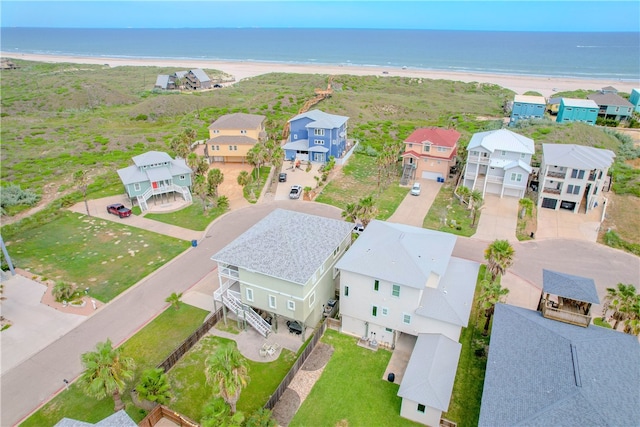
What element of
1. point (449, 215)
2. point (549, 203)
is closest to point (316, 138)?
point (449, 215)

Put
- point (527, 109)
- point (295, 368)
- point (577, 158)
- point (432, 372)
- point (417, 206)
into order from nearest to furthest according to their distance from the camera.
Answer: point (432, 372) < point (295, 368) < point (577, 158) < point (417, 206) < point (527, 109)

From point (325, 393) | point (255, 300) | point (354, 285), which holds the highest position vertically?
point (354, 285)

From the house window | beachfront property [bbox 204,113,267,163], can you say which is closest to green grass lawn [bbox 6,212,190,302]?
beachfront property [bbox 204,113,267,163]

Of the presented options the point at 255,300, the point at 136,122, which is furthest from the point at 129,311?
the point at 136,122

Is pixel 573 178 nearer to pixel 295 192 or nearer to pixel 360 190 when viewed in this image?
pixel 360 190

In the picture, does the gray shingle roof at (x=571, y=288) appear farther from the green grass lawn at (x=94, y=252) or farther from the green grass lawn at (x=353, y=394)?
the green grass lawn at (x=94, y=252)

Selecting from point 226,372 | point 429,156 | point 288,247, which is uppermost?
point 429,156

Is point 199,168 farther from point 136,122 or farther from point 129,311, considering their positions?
point 136,122
